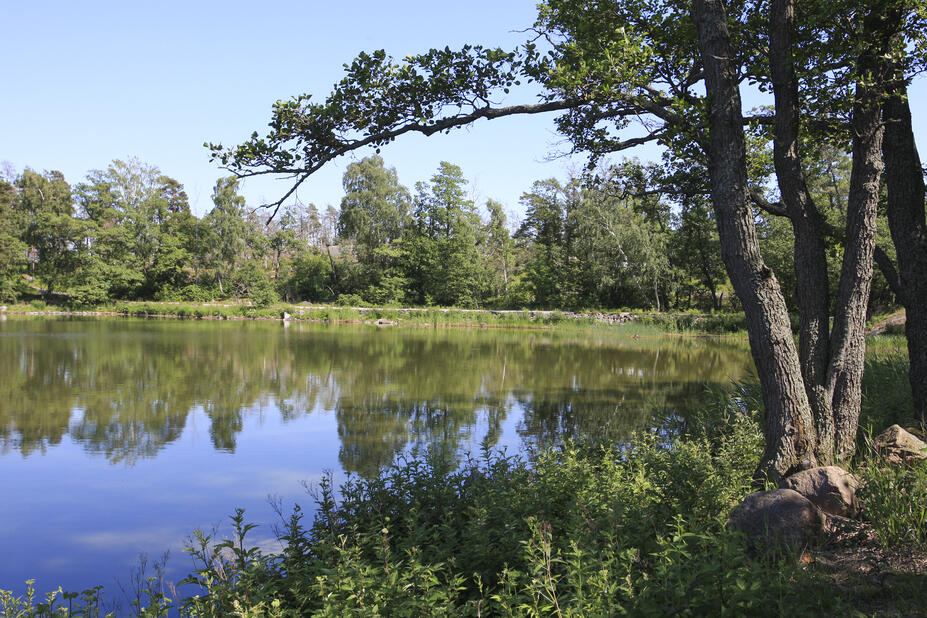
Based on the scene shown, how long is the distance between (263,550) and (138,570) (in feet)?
3.30

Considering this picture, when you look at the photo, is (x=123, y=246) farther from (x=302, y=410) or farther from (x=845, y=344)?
(x=845, y=344)


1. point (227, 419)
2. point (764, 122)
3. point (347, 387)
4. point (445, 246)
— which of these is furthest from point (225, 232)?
point (764, 122)

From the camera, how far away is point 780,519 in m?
3.63

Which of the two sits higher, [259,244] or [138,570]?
[259,244]

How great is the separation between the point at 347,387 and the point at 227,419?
3587 millimetres

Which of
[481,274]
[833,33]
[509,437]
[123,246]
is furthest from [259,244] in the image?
[833,33]

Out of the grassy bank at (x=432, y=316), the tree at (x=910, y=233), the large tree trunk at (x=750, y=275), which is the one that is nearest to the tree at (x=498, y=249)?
the grassy bank at (x=432, y=316)

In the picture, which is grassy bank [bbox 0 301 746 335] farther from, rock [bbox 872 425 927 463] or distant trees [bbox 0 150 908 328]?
rock [bbox 872 425 927 463]

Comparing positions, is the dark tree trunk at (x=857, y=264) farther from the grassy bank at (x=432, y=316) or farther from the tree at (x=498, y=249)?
the tree at (x=498, y=249)

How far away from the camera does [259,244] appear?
2045 inches

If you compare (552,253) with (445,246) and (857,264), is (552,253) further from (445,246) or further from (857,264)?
(857,264)

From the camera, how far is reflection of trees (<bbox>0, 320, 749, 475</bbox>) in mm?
9273

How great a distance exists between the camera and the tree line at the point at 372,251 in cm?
3847

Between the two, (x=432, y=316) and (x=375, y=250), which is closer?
(x=432, y=316)
